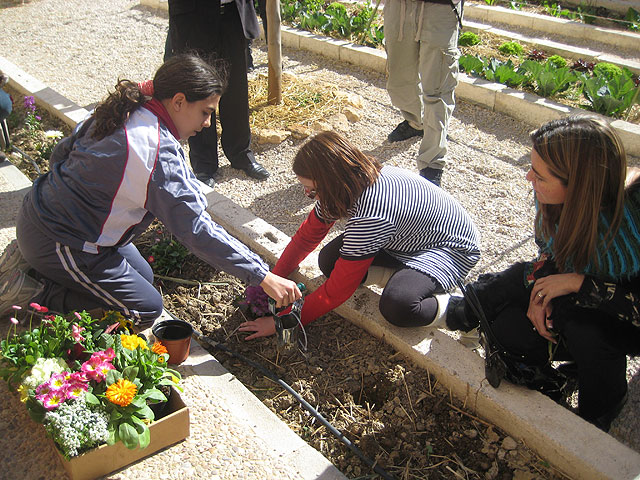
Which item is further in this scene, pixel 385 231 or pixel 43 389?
pixel 385 231

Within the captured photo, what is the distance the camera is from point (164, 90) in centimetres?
246

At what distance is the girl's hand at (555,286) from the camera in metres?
2.27

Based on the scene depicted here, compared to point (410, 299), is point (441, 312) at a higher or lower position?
lower

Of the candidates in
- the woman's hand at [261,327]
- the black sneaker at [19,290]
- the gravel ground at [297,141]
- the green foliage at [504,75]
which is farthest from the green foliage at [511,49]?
the black sneaker at [19,290]

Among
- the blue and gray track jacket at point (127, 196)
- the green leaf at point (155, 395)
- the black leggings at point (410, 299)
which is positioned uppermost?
the blue and gray track jacket at point (127, 196)

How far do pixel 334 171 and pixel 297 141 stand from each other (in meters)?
2.63

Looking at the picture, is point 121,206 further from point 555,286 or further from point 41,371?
point 555,286

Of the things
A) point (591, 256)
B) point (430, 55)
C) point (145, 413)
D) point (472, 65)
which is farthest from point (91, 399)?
point (472, 65)

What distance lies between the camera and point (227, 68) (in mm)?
4258

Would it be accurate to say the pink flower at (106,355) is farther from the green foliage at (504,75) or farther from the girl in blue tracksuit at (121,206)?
the green foliage at (504,75)

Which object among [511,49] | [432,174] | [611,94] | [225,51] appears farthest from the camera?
[511,49]

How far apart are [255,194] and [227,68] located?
0.92 metres

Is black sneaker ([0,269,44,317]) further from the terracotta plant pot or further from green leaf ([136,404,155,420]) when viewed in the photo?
green leaf ([136,404,155,420])

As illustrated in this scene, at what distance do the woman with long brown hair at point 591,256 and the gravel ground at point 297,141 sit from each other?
44 cm
